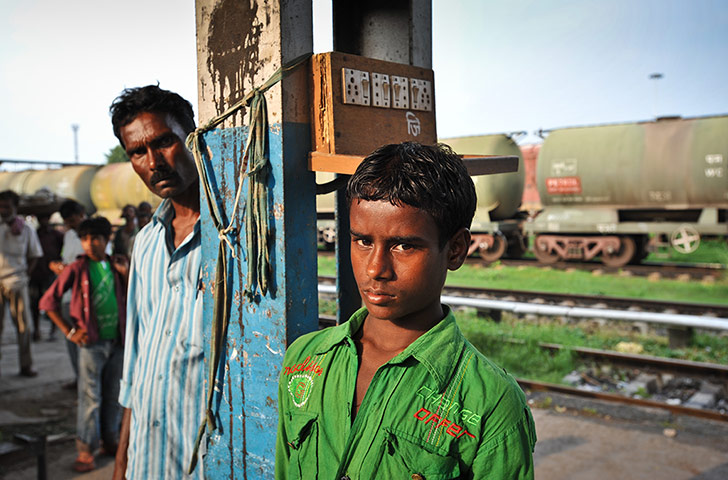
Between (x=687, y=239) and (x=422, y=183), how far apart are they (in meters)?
12.9

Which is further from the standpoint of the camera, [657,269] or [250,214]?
[657,269]

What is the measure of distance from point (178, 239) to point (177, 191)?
19 centimetres

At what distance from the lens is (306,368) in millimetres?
1569

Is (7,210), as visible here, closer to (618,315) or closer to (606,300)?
(618,315)

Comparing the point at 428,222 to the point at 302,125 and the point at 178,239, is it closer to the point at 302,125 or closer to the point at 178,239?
the point at 302,125

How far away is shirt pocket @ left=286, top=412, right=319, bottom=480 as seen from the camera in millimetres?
1470

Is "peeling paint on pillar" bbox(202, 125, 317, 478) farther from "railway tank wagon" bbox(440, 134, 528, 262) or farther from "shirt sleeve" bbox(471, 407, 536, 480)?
"railway tank wagon" bbox(440, 134, 528, 262)

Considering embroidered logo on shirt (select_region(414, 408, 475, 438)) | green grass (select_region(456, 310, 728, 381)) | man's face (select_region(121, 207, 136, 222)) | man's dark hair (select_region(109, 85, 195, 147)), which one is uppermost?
man's dark hair (select_region(109, 85, 195, 147))

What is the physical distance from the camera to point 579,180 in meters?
13.6

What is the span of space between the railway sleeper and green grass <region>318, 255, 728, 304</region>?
0.71m

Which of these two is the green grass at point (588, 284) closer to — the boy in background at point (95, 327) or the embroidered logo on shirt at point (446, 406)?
the boy in background at point (95, 327)

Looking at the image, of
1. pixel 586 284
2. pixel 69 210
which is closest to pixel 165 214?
pixel 69 210

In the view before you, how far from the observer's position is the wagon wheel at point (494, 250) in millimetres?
14312

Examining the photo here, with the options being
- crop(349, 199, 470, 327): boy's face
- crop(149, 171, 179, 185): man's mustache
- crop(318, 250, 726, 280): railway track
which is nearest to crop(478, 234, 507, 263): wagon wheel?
crop(318, 250, 726, 280): railway track
